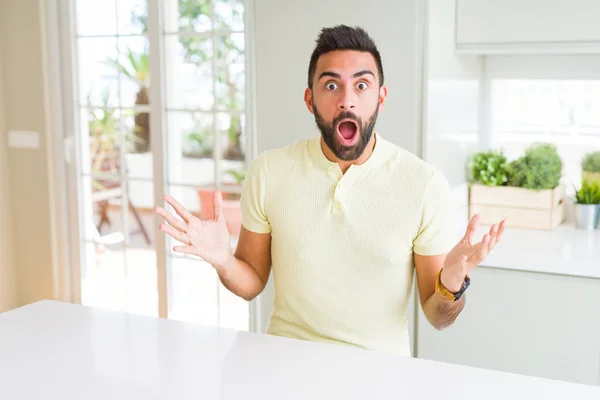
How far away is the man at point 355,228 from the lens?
1953 mm

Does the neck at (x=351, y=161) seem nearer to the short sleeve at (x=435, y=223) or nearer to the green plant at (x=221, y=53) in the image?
the short sleeve at (x=435, y=223)

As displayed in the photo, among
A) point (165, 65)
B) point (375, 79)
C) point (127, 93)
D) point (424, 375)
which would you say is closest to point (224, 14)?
point (165, 65)

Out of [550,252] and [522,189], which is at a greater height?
[522,189]

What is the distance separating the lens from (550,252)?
9.32 ft

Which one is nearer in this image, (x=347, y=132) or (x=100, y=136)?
(x=347, y=132)

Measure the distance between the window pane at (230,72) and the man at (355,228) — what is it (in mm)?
1536

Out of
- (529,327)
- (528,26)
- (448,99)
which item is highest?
(528,26)

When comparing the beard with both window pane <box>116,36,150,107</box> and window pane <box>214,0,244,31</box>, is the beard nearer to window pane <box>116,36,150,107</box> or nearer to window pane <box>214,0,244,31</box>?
window pane <box>214,0,244,31</box>

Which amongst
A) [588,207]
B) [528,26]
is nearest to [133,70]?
[528,26]

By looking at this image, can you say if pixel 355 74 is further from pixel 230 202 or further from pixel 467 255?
pixel 230 202

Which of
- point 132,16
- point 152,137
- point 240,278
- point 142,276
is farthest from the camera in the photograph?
point 142,276

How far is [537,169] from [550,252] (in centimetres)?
45

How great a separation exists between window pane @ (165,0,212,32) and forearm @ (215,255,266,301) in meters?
1.73

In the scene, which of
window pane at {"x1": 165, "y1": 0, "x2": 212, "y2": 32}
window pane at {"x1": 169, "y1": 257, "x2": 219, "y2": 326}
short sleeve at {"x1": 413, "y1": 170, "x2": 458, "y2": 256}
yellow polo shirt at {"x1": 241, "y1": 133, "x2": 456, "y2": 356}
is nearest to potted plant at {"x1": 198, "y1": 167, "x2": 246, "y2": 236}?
window pane at {"x1": 169, "y1": 257, "x2": 219, "y2": 326}
